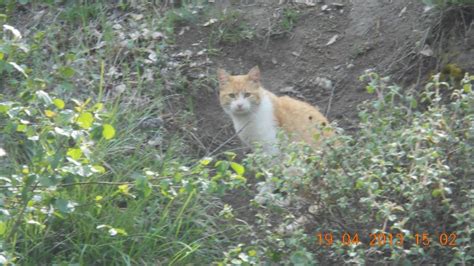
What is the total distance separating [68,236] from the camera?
4.67 metres

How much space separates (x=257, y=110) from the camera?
5934mm

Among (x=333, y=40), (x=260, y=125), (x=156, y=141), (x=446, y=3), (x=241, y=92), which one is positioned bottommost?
(x=156, y=141)

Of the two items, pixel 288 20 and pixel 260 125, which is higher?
pixel 288 20

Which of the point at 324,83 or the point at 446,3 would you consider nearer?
the point at 446,3

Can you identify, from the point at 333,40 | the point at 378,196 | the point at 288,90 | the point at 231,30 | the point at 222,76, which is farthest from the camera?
the point at 231,30

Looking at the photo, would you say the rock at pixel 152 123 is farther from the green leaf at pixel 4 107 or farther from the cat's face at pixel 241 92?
the green leaf at pixel 4 107

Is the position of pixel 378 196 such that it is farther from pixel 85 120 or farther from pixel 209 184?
pixel 85 120

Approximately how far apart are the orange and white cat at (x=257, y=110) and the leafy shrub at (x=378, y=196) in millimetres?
1348

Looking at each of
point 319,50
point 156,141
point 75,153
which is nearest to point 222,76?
point 156,141

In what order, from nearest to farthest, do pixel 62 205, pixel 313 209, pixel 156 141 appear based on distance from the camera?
pixel 62 205
pixel 313 209
pixel 156 141

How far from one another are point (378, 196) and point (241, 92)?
2091mm

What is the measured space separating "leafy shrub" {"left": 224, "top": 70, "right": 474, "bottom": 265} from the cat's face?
1.55 m

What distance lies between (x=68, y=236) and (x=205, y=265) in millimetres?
735

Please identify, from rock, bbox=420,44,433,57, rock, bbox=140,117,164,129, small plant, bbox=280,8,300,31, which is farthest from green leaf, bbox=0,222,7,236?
small plant, bbox=280,8,300,31
